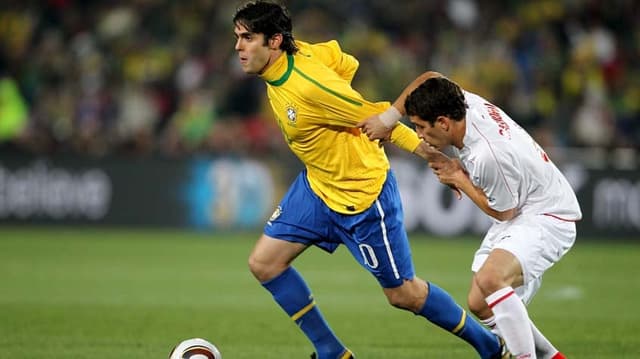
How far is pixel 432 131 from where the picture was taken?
6.58 meters

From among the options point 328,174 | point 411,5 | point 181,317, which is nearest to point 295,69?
point 328,174

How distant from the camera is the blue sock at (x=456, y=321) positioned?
23.9 feet

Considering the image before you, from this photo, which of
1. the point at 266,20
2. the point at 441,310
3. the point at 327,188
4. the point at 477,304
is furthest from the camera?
the point at 327,188

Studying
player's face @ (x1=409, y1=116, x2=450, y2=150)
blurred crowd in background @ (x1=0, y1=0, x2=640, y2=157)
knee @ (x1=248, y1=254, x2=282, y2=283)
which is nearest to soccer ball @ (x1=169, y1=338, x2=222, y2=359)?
knee @ (x1=248, y1=254, x2=282, y2=283)

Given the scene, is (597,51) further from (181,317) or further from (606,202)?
(181,317)

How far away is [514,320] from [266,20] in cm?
239

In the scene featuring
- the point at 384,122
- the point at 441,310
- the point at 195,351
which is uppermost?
the point at 384,122

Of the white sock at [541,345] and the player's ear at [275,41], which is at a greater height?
the player's ear at [275,41]

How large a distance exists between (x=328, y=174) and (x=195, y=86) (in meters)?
12.4

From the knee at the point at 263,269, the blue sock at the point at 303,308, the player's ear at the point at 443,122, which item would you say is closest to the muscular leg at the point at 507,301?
the player's ear at the point at 443,122

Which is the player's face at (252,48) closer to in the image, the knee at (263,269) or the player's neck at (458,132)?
the knee at (263,269)

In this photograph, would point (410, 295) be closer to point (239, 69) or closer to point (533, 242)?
point (533, 242)

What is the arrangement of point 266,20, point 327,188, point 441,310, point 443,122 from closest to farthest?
point 443,122 → point 266,20 → point 441,310 → point 327,188

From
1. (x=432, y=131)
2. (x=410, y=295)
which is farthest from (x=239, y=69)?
(x=432, y=131)
